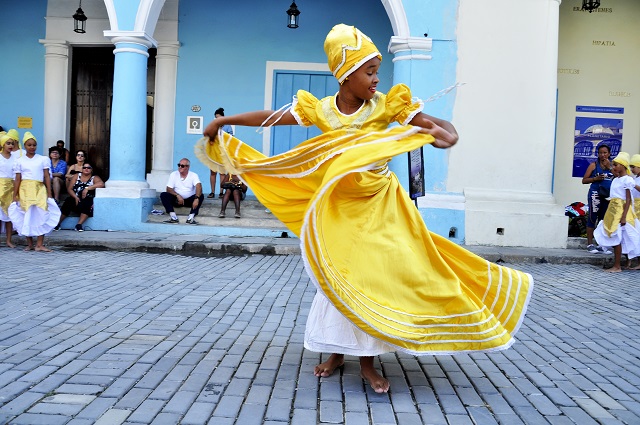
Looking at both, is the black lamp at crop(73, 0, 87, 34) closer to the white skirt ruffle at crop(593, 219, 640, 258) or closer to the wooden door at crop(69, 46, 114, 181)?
the wooden door at crop(69, 46, 114, 181)

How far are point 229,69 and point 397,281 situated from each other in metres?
10.8

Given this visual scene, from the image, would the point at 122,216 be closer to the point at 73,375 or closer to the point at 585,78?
the point at 73,375

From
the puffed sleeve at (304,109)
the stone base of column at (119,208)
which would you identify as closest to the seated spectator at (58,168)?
the stone base of column at (119,208)

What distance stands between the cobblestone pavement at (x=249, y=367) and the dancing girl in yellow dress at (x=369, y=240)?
0.95ft

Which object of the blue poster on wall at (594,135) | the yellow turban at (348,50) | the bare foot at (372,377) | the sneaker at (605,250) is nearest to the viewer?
the bare foot at (372,377)

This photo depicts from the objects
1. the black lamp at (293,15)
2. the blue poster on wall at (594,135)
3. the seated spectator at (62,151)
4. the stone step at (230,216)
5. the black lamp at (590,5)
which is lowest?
the stone step at (230,216)

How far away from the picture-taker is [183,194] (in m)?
11.7

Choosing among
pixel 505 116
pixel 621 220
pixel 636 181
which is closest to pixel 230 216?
pixel 505 116

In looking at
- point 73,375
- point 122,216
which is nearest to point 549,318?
point 73,375

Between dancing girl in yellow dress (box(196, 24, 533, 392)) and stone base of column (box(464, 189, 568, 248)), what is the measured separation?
716 cm

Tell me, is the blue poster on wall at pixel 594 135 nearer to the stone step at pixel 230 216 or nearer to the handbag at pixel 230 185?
the stone step at pixel 230 216

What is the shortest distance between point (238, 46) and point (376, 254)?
35.6 feet

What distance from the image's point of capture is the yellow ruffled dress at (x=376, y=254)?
3.07 m

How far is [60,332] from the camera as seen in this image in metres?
4.32
